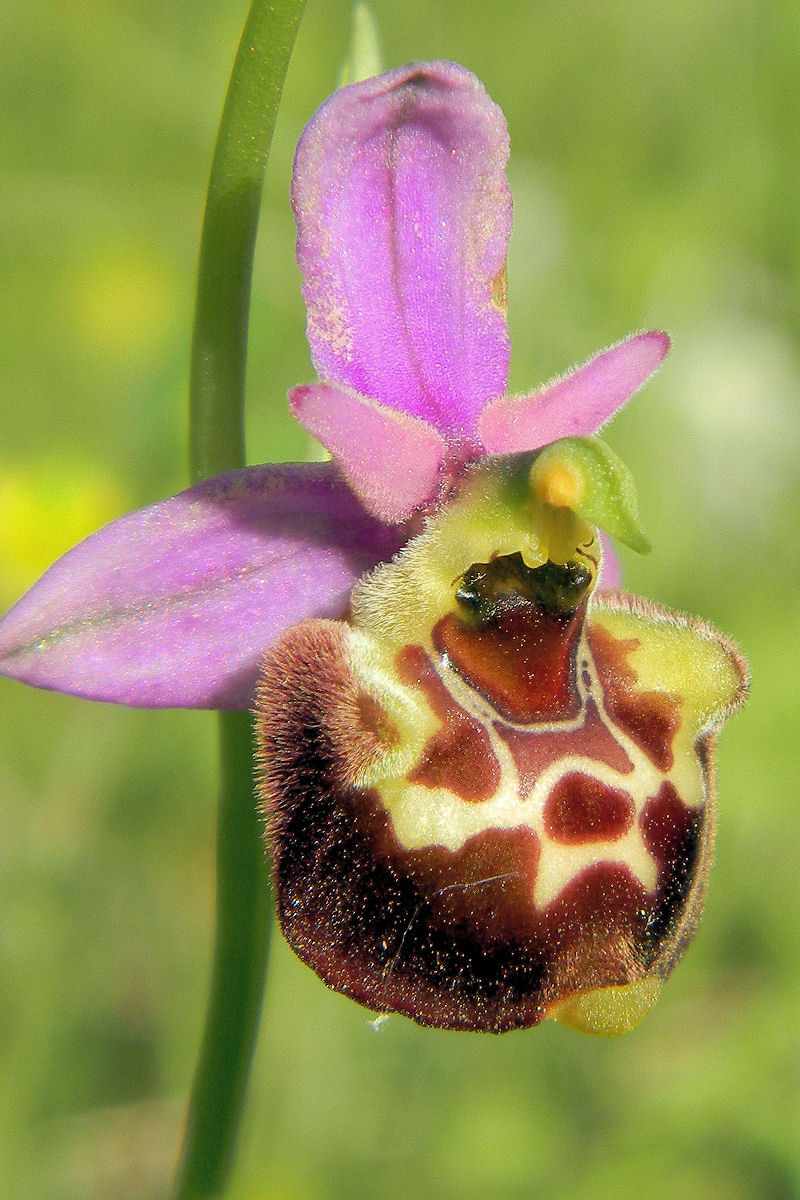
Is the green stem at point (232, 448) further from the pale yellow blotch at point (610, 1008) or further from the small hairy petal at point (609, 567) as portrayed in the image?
the small hairy petal at point (609, 567)

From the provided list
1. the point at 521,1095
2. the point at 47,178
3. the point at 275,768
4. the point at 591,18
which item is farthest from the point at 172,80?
the point at 275,768

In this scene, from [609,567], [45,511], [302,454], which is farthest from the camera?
[45,511]

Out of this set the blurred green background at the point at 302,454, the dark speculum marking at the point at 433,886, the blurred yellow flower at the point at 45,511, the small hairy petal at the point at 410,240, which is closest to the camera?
the dark speculum marking at the point at 433,886

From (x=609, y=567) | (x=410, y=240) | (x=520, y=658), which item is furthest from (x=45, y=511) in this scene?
(x=520, y=658)

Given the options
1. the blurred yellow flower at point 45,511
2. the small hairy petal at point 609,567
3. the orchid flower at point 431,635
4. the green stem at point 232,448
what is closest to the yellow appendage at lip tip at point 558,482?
the orchid flower at point 431,635

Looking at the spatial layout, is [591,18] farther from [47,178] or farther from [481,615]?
[481,615]

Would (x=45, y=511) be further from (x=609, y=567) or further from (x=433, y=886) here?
(x=433, y=886)
